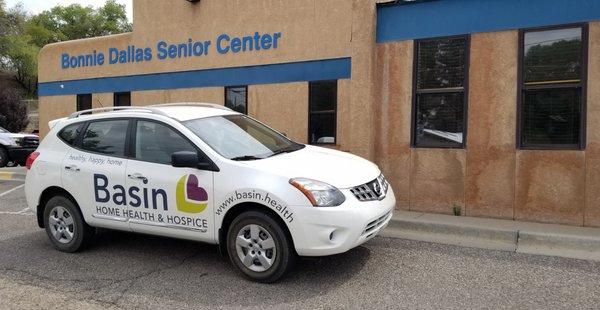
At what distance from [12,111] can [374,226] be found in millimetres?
33507

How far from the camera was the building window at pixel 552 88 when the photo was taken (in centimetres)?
702

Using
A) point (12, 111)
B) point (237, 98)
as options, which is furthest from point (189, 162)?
point (12, 111)

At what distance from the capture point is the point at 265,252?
196 inches

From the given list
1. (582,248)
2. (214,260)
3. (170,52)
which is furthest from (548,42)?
(170,52)

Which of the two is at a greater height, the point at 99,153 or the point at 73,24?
the point at 73,24

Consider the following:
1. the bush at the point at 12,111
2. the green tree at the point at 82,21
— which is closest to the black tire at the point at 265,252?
the bush at the point at 12,111

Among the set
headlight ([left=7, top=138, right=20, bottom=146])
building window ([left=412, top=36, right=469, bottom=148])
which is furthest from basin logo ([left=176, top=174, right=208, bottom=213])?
headlight ([left=7, top=138, right=20, bottom=146])

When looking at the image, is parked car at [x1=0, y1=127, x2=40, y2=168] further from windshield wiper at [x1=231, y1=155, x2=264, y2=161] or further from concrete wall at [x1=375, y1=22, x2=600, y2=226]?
windshield wiper at [x1=231, y1=155, x2=264, y2=161]

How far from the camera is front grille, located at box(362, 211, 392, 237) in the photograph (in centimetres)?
499

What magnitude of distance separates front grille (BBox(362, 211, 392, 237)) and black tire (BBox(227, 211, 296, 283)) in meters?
0.73

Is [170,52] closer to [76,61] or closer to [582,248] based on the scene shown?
[76,61]

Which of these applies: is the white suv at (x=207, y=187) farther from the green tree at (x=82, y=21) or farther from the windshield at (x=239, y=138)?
the green tree at (x=82, y=21)

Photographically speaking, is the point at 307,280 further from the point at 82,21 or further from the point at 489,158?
the point at 82,21

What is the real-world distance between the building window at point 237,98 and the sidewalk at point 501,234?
4086mm
